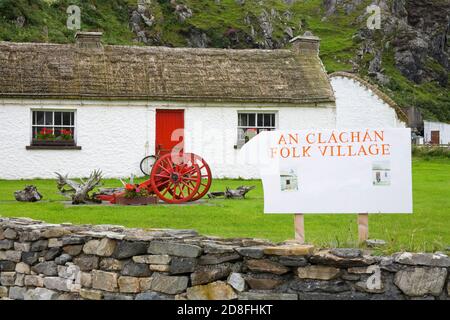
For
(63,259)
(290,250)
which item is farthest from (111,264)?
(290,250)

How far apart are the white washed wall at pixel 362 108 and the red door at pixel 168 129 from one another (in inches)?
433

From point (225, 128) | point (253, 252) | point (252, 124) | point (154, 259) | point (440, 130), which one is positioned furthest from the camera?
point (440, 130)

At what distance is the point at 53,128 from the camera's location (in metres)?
21.1

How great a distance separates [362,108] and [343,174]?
2285cm

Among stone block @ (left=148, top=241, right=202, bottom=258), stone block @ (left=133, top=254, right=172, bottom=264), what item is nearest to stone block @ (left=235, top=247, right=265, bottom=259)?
stone block @ (left=148, top=241, right=202, bottom=258)

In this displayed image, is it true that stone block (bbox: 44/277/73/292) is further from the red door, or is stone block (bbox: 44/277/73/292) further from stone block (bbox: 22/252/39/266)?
the red door

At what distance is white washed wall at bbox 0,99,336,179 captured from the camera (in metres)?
20.7

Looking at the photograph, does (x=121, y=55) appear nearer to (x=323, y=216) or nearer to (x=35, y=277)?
(x=323, y=216)

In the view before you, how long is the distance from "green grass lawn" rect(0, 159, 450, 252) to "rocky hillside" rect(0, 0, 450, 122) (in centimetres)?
3217

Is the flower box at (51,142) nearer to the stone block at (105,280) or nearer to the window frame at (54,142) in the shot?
the window frame at (54,142)

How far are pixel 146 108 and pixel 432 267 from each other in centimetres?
1632

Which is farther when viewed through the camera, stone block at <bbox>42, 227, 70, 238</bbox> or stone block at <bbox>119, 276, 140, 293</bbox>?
stone block at <bbox>42, 227, 70, 238</bbox>

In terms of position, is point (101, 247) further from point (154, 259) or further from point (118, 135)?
point (118, 135)
